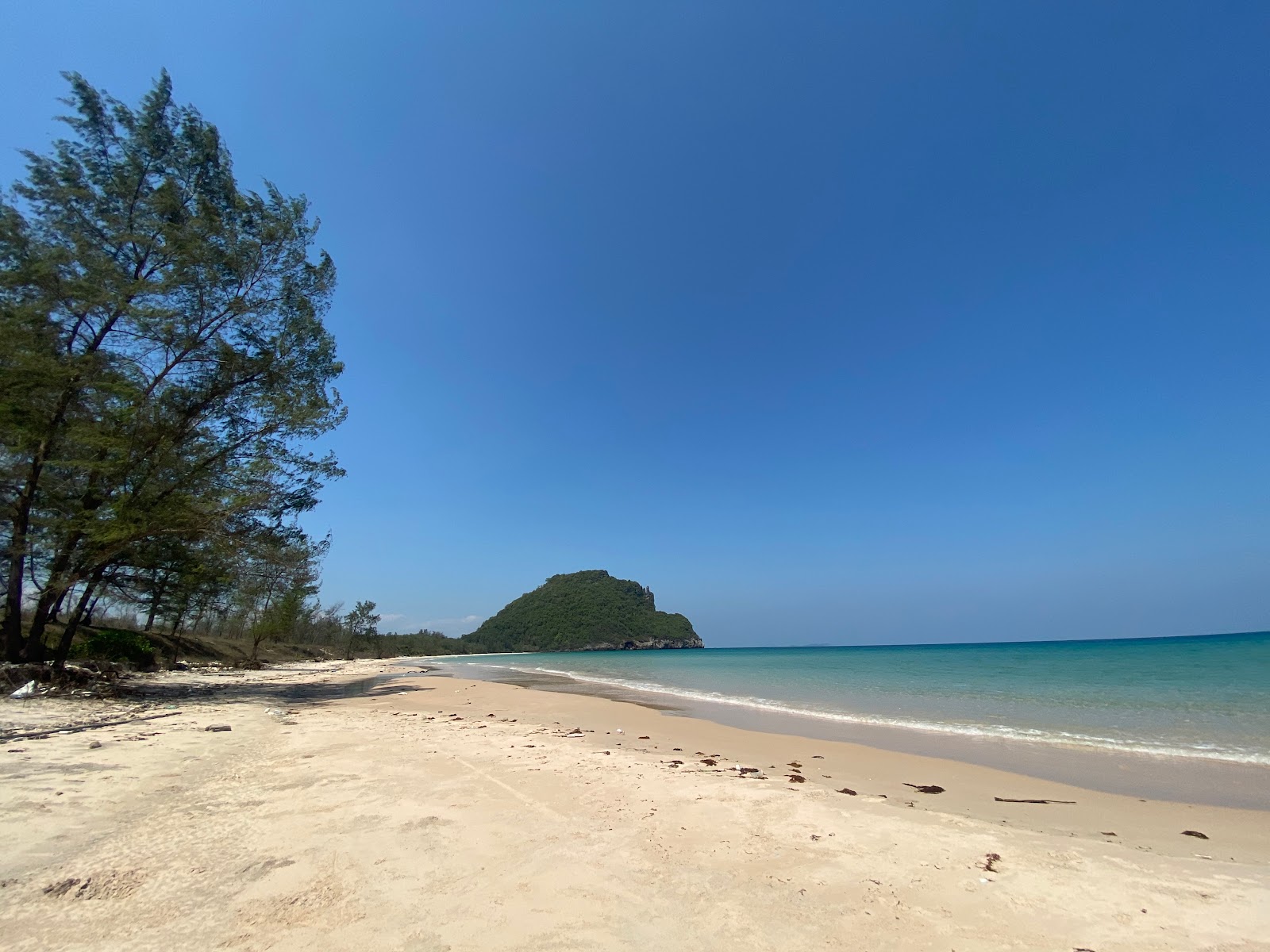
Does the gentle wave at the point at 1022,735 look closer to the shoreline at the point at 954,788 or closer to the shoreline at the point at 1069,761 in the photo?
the shoreline at the point at 1069,761

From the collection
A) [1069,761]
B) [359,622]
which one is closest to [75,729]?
[1069,761]

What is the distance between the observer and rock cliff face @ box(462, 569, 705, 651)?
11812 cm

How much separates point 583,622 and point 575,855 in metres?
117

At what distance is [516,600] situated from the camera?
139500 millimetres

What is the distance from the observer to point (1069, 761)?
30.7ft

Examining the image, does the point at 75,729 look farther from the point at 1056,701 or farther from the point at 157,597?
the point at 1056,701

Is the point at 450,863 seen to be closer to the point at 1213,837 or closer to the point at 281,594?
the point at 1213,837

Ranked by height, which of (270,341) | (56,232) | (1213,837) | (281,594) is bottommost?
(1213,837)

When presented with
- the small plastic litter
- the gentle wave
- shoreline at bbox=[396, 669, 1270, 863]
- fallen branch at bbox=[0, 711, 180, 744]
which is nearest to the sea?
the gentle wave

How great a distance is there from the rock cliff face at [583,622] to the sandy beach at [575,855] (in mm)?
107320

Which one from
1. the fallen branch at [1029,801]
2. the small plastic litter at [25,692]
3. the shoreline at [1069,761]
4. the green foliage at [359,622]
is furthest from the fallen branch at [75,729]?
the green foliage at [359,622]

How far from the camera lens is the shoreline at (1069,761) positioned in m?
7.50

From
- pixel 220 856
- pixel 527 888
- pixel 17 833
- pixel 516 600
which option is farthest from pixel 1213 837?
pixel 516 600

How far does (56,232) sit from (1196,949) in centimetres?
2476
